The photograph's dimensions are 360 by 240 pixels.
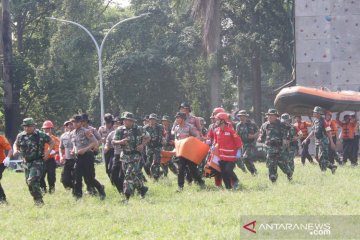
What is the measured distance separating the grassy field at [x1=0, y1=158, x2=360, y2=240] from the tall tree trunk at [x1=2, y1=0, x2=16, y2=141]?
1469cm

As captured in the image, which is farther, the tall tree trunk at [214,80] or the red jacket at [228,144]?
the tall tree trunk at [214,80]

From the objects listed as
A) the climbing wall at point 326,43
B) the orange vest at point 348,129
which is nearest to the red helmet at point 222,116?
the orange vest at point 348,129

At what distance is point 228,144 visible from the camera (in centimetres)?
1495

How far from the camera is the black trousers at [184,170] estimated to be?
15.4m

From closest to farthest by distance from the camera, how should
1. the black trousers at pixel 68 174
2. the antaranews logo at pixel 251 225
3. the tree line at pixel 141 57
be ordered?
the antaranews logo at pixel 251 225 < the black trousers at pixel 68 174 < the tree line at pixel 141 57

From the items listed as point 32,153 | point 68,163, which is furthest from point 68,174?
point 32,153

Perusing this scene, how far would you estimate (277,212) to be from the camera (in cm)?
1095

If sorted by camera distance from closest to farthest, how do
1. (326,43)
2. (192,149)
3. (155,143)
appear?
(192,149) → (155,143) → (326,43)

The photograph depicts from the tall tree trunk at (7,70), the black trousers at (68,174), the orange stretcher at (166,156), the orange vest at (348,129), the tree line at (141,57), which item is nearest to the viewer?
the black trousers at (68,174)

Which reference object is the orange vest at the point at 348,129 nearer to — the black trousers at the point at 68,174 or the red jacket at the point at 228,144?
the red jacket at the point at 228,144

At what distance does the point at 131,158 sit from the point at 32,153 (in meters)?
1.79

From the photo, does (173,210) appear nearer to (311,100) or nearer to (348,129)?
(348,129)

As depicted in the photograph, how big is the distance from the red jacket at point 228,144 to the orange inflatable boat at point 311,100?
9.07 meters

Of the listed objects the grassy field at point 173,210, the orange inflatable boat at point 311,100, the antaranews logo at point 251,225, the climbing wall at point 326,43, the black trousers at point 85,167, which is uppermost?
the climbing wall at point 326,43
